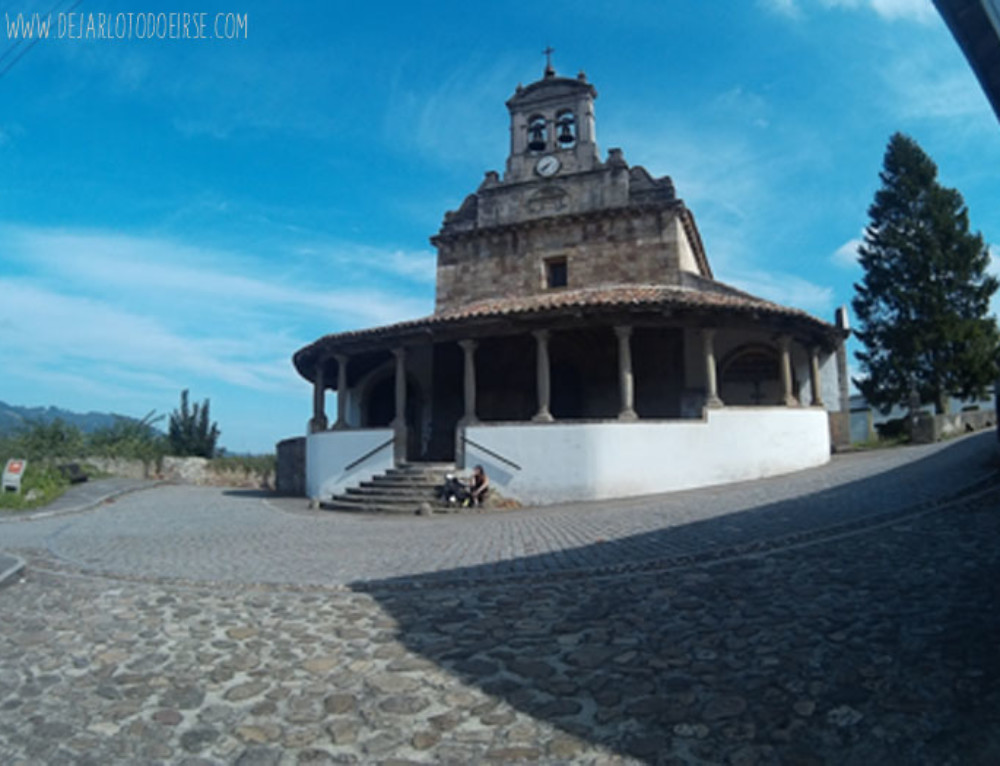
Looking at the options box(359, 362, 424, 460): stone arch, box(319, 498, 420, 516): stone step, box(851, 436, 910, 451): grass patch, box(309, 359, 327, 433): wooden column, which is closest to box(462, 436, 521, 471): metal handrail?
box(319, 498, 420, 516): stone step

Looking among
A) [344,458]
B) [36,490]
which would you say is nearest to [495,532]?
[344,458]

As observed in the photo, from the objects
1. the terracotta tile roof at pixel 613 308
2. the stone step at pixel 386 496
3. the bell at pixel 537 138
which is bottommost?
the stone step at pixel 386 496

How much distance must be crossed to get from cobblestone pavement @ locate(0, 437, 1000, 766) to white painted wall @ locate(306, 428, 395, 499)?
750 cm

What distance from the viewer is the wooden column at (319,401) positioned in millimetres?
17116

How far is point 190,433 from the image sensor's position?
32594 mm

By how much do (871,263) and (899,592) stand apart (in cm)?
2596

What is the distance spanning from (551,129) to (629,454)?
1245cm

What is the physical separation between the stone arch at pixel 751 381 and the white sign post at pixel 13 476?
64.2 ft

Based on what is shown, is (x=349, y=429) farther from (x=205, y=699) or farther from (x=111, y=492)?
(x=205, y=699)

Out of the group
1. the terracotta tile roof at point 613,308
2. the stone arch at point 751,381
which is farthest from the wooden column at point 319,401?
the stone arch at point 751,381

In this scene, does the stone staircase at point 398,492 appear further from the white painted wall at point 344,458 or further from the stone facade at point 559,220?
the stone facade at point 559,220

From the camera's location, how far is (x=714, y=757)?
2.64 meters

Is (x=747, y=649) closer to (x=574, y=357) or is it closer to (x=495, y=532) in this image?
(x=495, y=532)

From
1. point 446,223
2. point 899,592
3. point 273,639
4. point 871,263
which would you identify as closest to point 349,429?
point 446,223
